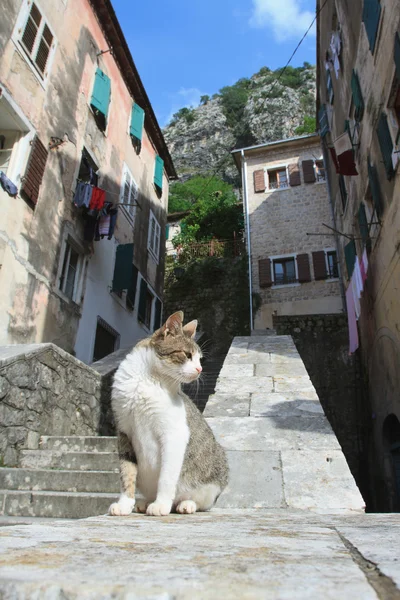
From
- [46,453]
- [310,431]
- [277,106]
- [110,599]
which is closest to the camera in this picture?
[110,599]

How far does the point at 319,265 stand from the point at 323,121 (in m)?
6.55

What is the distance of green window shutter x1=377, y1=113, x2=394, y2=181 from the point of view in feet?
24.8

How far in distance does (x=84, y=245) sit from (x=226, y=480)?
31.6 feet

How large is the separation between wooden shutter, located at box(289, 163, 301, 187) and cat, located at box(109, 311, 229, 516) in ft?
65.7

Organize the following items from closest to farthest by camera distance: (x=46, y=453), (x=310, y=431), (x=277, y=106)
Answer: (x=310, y=431), (x=46, y=453), (x=277, y=106)

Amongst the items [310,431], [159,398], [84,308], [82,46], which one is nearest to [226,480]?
[159,398]

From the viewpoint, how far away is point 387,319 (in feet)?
28.8

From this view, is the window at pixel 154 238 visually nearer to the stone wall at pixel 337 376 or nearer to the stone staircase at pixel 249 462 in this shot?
the stone wall at pixel 337 376

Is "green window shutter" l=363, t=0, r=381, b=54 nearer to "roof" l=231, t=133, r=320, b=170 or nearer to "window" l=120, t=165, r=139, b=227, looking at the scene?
"window" l=120, t=165, r=139, b=227

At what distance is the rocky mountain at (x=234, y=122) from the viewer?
49.5 m

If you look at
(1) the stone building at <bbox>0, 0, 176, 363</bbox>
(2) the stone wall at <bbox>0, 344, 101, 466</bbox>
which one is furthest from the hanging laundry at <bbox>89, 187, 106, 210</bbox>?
(2) the stone wall at <bbox>0, 344, 101, 466</bbox>

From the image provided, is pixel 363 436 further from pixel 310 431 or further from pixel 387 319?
pixel 310 431

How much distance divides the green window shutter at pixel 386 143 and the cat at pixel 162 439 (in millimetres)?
6817

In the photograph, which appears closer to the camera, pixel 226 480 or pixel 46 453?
pixel 226 480
